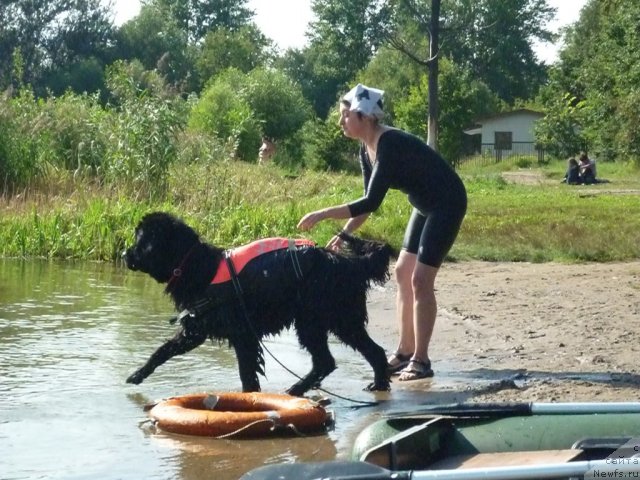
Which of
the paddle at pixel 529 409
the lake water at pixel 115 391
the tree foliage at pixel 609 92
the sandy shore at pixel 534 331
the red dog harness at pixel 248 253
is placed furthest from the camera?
the tree foliage at pixel 609 92

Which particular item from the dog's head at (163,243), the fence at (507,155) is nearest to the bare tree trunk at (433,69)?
the dog's head at (163,243)

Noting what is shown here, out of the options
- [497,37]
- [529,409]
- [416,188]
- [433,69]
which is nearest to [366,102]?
[416,188]

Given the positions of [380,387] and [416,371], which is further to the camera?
[416,371]

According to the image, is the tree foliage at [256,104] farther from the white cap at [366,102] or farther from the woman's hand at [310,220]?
the woman's hand at [310,220]

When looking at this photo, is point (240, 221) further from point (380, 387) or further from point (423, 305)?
point (380, 387)

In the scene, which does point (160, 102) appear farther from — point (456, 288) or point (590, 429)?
point (590, 429)

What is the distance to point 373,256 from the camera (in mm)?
7719

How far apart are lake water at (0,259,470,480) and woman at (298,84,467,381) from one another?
2.06 ft

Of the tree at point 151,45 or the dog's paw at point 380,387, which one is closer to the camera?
the dog's paw at point 380,387

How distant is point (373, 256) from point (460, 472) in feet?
11.4

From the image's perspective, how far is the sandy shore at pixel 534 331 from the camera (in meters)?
7.89

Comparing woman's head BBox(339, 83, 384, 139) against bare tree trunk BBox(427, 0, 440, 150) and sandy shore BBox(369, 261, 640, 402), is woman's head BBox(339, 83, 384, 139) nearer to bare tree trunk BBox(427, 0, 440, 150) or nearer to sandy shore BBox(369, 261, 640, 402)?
sandy shore BBox(369, 261, 640, 402)

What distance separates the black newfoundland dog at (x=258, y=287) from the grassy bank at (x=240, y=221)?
23.0ft

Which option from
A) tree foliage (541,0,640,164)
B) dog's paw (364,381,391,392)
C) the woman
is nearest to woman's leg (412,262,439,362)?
the woman
